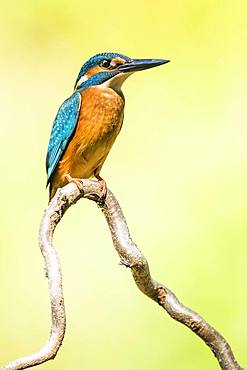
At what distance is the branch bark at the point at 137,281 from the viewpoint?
1505 mm

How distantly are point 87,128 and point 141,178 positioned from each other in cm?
108

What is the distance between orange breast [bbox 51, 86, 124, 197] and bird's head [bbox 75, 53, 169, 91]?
31 millimetres

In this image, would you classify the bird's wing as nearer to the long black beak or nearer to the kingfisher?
the kingfisher

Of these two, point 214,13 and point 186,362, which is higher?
point 214,13

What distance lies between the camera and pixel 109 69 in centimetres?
250

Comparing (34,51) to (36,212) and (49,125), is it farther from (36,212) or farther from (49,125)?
(36,212)

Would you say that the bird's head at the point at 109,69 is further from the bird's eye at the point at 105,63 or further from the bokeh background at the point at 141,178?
the bokeh background at the point at 141,178

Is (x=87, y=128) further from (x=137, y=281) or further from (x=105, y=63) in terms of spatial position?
(x=137, y=281)

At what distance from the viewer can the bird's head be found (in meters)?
2.42

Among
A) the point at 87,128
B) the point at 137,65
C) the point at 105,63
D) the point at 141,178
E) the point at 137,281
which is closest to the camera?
the point at 137,281

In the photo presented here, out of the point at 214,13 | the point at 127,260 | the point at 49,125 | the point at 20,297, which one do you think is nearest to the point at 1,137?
the point at 49,125

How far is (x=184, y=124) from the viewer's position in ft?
12.6

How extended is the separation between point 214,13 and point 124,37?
36 centimetres

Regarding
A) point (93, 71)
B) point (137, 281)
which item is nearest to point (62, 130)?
point (93, 71)
